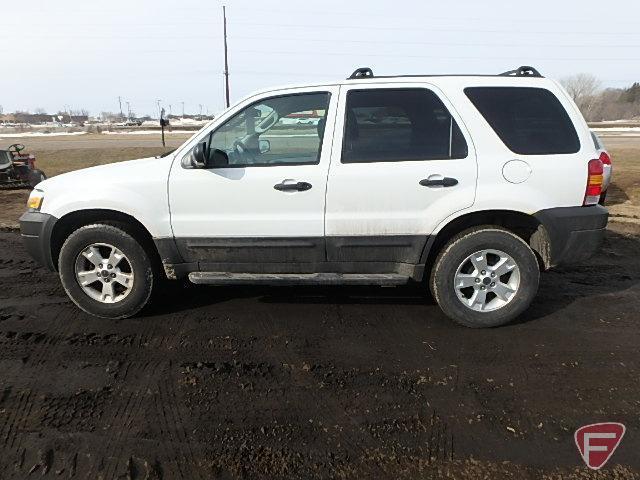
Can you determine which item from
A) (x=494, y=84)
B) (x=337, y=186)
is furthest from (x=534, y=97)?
(x=337, y=186)

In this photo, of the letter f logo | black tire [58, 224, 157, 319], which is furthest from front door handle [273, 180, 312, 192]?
the letter f logo

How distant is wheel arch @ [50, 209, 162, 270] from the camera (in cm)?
400

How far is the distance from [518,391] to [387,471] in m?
1.19

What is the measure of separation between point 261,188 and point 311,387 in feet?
5.32

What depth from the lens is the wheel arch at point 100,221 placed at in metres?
4.00

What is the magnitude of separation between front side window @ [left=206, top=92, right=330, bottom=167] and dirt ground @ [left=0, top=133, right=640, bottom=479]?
4.71 ft

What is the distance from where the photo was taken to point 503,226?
398cm

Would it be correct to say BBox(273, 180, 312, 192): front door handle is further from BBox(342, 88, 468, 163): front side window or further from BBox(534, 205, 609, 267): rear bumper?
BBox(534, 205, 609, 267): rear bumper

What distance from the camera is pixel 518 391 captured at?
10.0 ft

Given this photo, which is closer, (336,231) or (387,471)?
(387,471)

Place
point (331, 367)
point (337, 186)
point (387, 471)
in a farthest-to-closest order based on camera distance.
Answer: point (337, 186)
point (331, 367)
point (387, 471)

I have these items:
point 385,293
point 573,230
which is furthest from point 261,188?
point 573,230

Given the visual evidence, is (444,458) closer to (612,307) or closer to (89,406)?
(89,406)

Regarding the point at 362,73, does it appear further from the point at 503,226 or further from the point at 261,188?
the point at 503,226
